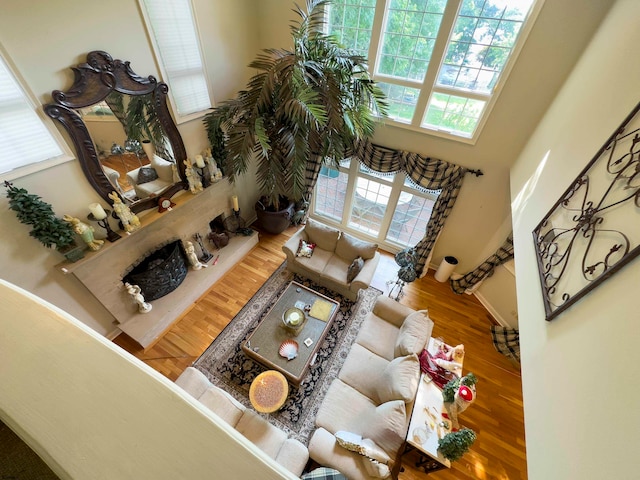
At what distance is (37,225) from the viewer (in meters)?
2.19

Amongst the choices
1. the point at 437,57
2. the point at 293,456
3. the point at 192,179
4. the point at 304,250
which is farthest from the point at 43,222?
the point at 437,57

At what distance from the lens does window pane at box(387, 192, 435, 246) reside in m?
4.13

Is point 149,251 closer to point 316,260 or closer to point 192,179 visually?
point 192,179

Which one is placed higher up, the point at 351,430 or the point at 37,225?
the point at 37,225

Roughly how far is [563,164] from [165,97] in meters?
3.83

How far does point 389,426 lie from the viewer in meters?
2.07

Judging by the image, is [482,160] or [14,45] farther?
[482,160]

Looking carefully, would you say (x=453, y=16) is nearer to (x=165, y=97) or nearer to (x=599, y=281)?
(x=599, y=281)

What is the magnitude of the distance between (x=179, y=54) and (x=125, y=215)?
6.35 feet

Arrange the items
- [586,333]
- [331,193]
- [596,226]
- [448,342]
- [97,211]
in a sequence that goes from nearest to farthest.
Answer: [586,333] < [596,226] < [97,211] < [448,342] < [331,193]

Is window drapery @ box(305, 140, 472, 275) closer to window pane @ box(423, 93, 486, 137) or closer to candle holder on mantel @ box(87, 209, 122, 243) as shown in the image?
window pane @ box(423, 93, 486, 137)

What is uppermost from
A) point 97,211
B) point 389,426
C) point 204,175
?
point 97,211

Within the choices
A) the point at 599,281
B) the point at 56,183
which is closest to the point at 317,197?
the point at 56,183

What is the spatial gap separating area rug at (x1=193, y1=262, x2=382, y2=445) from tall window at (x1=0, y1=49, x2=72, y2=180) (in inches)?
97.6
